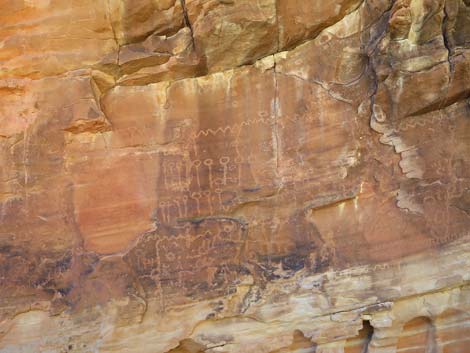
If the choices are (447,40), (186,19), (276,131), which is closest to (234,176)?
(276,131)

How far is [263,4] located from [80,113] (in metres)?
2.20

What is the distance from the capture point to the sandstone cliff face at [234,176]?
17.6 ft

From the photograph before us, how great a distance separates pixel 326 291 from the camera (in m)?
5.43

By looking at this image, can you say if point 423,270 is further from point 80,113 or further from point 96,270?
point 80,113

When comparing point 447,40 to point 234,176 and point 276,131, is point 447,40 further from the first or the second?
point 234,176

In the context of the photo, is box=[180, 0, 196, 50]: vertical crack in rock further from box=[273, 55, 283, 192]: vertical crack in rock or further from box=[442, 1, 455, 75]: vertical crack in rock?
box=[442, 1, 455, 75]: vertical crack in rock

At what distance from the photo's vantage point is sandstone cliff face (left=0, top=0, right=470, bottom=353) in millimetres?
5352

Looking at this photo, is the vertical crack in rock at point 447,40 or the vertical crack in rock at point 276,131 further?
the vertical crack in rock at point 276,131

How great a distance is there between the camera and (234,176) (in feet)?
18.5

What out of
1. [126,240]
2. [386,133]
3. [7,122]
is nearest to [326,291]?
[386,133]

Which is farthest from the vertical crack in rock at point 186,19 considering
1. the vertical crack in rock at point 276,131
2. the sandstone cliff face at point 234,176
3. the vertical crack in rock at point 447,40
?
the vertical crack in rock at point 447,40

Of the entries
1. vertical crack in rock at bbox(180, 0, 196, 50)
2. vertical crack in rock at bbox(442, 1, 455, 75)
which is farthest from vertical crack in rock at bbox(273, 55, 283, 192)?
vertical crack in rock at bbox(442, 1, 455, 75)

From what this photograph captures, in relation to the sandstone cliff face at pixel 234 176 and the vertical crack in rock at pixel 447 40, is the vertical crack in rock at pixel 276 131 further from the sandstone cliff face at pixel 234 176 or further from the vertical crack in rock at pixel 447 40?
the vertical crack in rock at pixel 447 40

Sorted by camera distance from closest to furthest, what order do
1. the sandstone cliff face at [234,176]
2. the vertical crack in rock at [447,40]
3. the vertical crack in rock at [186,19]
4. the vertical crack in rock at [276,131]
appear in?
the vertical crack in rock at [447,40] < the sandstone cliff face at [234,176] < the vertical crack in rock at [276,131] < the vertical crack in rock at [186,19]
